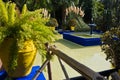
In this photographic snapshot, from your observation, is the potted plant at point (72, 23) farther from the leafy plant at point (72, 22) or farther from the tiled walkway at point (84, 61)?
the tiled walkway at point (84, 61)

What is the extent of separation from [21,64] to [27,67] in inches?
3.8

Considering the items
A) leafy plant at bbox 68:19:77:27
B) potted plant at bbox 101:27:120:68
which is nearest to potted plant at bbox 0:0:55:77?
potted plant at bbox 101:27:120:68

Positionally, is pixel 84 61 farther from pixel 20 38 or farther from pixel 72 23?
pixel 72 23

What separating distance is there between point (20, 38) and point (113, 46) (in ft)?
4.82

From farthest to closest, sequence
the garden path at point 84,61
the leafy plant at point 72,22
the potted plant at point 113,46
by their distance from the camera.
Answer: the leafy plant at point 72,22 → the garden path at point 84,61 → the potted plant at point 113,46

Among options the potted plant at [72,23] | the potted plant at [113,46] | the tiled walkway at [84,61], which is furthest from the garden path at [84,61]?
the potted plant at [72,23]

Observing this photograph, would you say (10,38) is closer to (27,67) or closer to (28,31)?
(28,31)

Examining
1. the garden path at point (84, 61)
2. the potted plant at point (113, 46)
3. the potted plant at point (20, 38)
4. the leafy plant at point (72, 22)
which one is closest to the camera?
the potted plant at point (20, 38)

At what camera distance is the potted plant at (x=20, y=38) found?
1837 millimetres

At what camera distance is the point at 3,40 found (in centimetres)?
186

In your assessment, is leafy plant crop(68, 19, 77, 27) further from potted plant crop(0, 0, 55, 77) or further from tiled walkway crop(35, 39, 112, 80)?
potted plant crop(0, 0, 55, 77)

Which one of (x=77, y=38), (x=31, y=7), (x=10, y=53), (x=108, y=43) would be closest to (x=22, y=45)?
(x=10, y=53)

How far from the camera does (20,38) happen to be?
1845 mm

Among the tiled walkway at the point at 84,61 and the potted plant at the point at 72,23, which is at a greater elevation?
the potted plant at the point at 72,23
